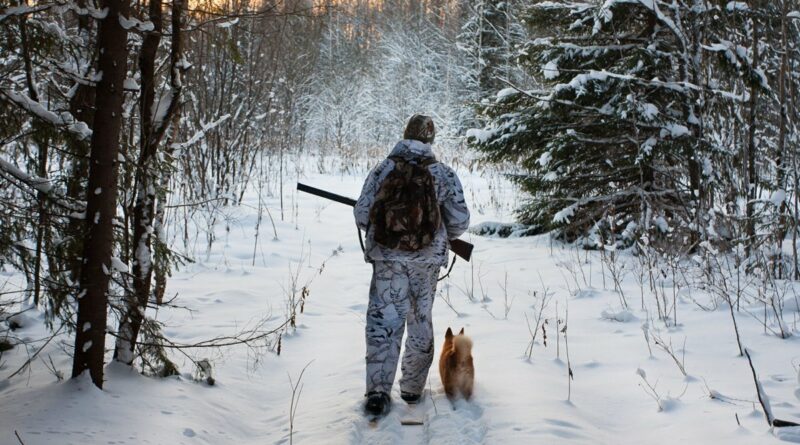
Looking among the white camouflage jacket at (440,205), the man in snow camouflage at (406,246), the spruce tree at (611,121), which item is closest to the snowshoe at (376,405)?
the man in snow camouflage at (406,246)

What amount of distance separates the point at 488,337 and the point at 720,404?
1965mm

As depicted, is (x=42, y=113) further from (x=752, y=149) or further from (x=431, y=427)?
(x=752, y=149)

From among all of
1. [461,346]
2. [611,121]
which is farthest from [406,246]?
[611,121]

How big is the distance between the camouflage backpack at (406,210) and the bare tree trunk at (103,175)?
4.51 feet

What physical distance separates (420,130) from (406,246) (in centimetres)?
72

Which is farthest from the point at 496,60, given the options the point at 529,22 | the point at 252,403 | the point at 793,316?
the point at 252,403

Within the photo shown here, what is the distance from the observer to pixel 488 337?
482cm

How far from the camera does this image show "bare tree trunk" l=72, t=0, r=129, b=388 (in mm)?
2740

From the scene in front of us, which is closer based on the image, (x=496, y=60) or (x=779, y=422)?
(x=779, y=422)

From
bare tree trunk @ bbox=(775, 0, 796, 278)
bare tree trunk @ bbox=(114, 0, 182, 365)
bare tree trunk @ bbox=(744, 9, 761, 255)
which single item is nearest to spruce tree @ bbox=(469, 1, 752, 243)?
bare tree trunk @ bbox=(744, 9, 761, 255)

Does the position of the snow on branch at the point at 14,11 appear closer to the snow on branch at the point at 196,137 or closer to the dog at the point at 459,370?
the snow on branch at the point at 196,137

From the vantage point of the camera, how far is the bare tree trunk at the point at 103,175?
2.74 m

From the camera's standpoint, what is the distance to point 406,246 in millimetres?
3299

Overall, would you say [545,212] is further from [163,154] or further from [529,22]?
[163,154]
